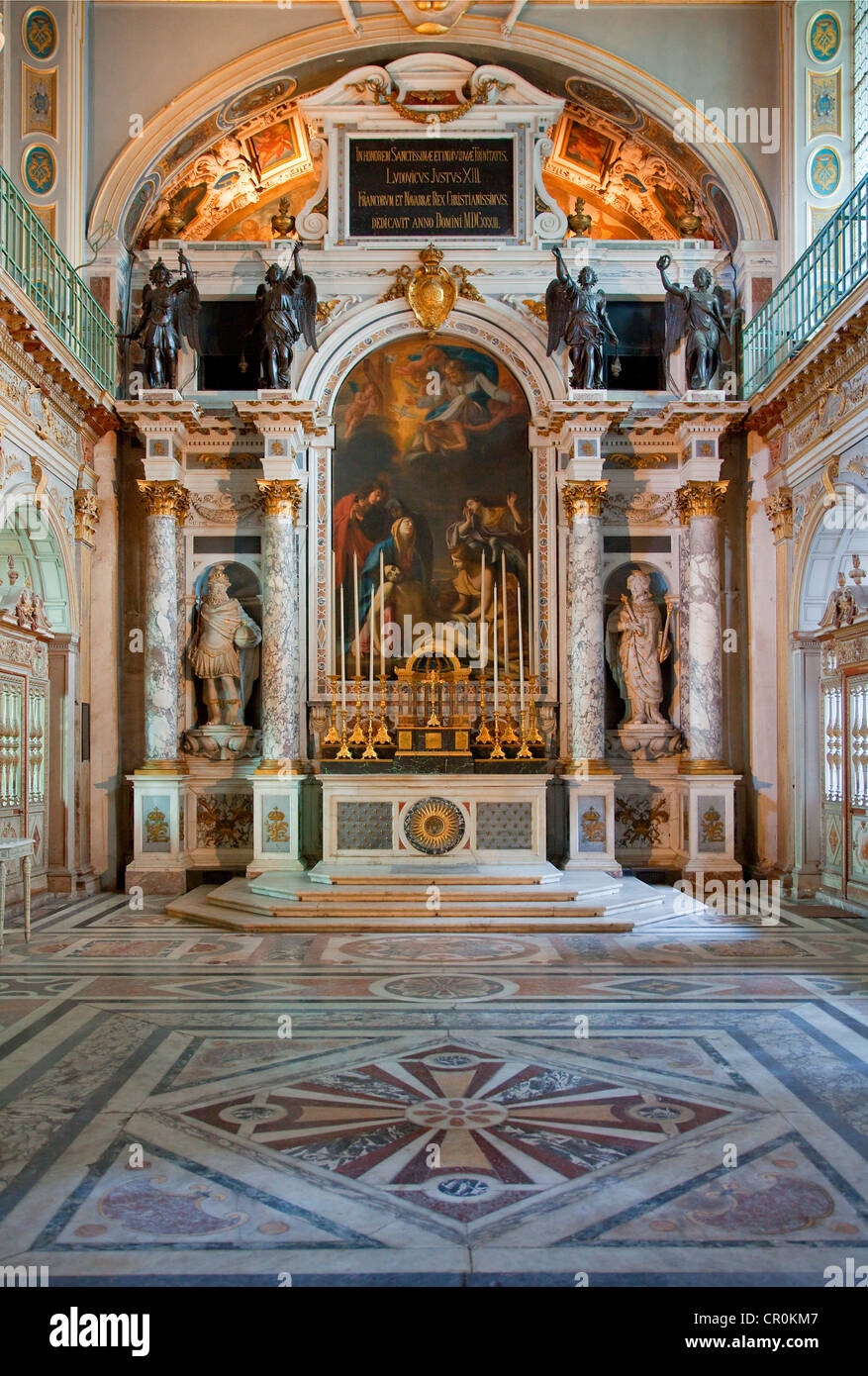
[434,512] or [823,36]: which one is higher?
[823,36]

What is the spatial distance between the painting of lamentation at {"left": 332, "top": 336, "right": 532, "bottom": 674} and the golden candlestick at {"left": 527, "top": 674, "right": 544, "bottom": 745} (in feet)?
1.85

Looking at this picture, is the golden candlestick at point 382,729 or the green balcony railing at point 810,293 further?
the golden candlestick at point 382,729

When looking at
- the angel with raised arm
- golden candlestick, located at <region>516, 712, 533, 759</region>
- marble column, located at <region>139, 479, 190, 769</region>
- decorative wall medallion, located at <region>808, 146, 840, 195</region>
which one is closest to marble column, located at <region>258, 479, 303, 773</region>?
marble column, located at <region>139, 479, 190, 769</region>

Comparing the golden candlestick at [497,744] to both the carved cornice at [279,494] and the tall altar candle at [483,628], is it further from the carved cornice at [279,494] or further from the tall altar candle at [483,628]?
the carved cornice at [279,494]

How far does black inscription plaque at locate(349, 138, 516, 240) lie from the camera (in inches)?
586

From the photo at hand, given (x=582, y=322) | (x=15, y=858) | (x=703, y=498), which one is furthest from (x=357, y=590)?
(x=15, y=858)

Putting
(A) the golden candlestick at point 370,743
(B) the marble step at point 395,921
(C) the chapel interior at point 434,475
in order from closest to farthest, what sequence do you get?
(B) the marble step at point 395,921 < (C) the chapel interior at point 434,475 < (A) the golden candlestick at point 370,743

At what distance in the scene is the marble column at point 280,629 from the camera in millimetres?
13578

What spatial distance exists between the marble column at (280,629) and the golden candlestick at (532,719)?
2.98 meters

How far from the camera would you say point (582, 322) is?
13680mm

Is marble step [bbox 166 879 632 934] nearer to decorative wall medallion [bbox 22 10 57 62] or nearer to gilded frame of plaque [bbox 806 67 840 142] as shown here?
gilded frame of plaque [bbox 806 67 840 142]

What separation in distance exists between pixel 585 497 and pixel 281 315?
455cm

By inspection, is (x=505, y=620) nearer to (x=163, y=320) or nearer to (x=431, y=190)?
(x=163, y=320)

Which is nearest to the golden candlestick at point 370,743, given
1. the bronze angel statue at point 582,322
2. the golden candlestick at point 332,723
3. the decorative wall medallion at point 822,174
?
the golden candlestick at point 332,723
